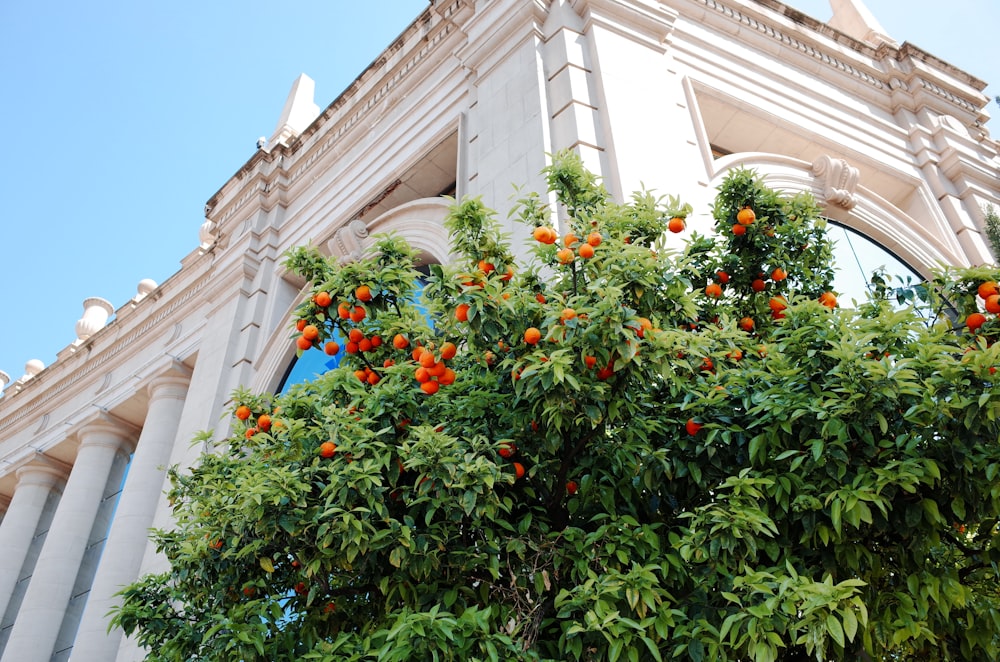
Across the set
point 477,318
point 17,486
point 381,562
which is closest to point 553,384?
point 477,318

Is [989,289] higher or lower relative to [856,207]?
lower

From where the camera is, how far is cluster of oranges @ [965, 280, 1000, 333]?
6.14m

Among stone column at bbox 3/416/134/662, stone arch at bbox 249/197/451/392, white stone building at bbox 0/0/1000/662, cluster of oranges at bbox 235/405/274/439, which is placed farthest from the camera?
stone column at bbox 3/416/134/662

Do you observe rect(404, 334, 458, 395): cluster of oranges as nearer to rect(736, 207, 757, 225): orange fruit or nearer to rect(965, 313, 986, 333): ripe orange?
rect(736, 207, 757, 225): orange fruit

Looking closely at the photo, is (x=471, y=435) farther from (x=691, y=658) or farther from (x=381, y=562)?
(x=691, y=658)

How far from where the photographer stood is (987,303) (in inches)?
244

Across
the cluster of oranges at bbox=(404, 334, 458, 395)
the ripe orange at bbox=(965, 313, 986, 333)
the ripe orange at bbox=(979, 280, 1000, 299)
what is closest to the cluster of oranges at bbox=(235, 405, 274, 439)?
the cluster of oranges at bbox=(404, 334, 458, 395)

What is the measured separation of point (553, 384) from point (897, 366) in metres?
2.12

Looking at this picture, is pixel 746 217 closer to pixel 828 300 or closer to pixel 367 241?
pixel 828 300

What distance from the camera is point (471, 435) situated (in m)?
6.27

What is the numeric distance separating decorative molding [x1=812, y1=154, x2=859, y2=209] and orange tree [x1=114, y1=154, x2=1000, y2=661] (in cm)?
914

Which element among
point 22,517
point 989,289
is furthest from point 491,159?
point 22,517

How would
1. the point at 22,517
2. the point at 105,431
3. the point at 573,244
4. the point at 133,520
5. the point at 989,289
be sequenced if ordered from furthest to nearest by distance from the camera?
1. the point at 22,517
2. the point at 105,431
3. the point at 133,520
4. the point at 573,244
5. the point at 989,289

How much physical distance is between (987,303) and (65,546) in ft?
72.0
